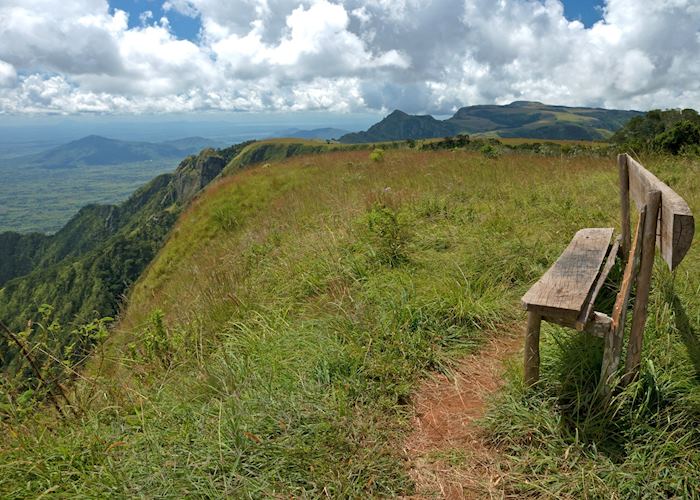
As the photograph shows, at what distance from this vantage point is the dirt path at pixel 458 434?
2205 mm

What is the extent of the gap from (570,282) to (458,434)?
1.27 metres

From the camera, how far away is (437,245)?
5.49 meters

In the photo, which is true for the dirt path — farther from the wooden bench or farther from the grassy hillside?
the wooden bench

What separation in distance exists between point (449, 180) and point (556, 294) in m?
6.71

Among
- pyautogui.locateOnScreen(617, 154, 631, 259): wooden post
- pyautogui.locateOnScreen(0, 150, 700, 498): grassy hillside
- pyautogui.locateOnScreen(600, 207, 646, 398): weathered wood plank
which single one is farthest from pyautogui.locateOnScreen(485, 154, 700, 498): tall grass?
pyautogui.locateOnScreen(617, 154, 631, 259): wooden post

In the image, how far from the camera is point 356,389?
9.19 ft

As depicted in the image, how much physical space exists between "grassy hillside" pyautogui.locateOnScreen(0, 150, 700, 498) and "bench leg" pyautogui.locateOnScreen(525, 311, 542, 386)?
0.34ft

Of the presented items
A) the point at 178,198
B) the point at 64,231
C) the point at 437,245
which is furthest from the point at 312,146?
the point at 437,245

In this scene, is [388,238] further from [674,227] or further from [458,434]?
[674,227]

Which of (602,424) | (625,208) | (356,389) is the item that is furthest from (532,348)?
(625,208)

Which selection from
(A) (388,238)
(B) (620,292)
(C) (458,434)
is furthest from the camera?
(A) (388,238)

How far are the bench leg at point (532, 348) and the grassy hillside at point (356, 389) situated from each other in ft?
0.34

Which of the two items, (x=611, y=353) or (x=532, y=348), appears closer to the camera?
(x=611, y=353)

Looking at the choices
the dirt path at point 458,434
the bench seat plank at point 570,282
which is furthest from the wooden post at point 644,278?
the dirt path at point 458,434
